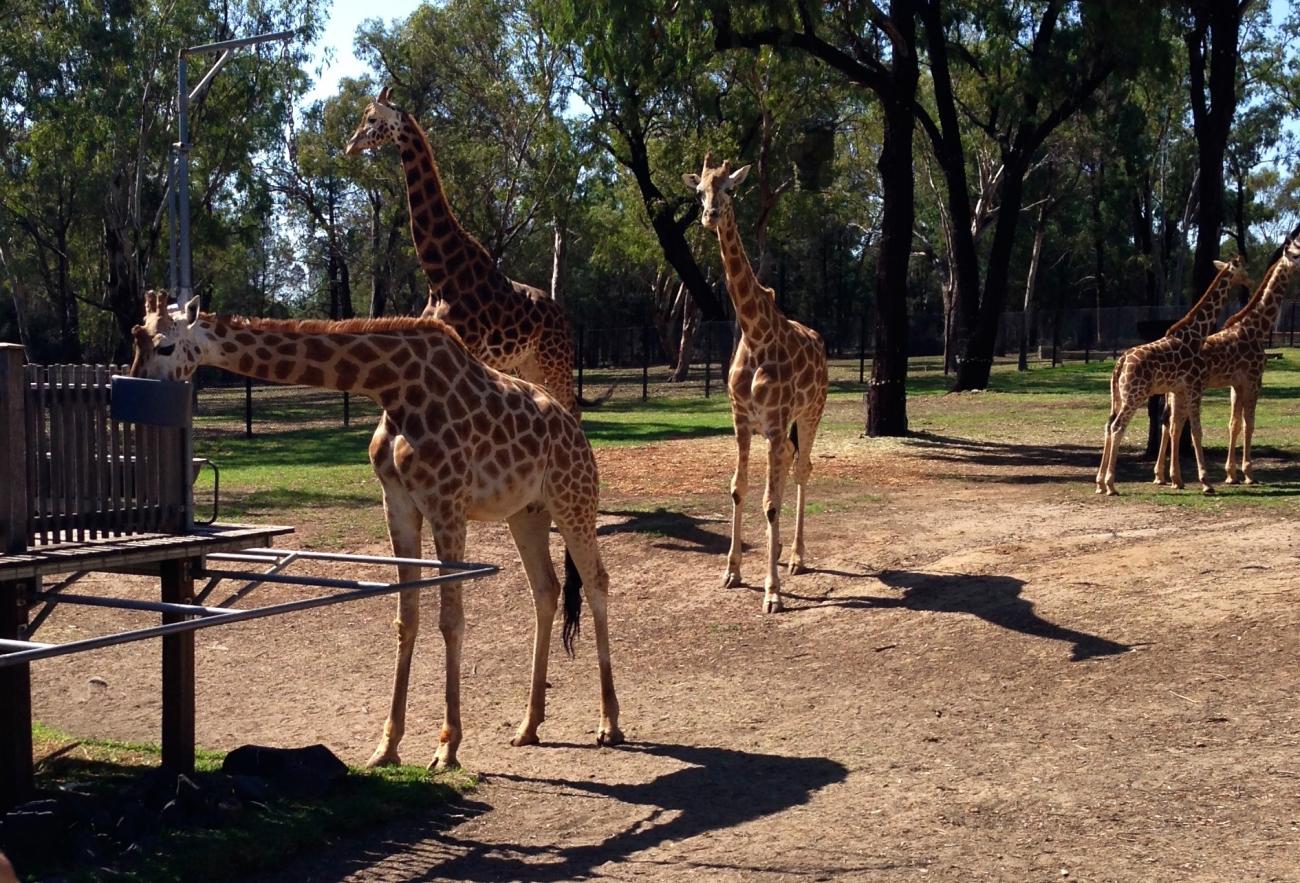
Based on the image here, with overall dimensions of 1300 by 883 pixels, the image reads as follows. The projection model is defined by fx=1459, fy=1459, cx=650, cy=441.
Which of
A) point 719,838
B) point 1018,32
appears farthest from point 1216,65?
point 719,838

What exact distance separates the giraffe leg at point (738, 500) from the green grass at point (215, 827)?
486 centimetres

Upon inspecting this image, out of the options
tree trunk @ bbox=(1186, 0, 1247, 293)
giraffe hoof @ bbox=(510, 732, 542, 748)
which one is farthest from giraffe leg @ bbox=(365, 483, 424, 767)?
tree trunk @ bbox=(1186, 0, 1247, 293)

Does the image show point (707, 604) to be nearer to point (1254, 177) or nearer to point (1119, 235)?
point (1119, 235)

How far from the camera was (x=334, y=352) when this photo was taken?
8344 millimetres

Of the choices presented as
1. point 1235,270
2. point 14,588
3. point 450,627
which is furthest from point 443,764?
point 1235,270

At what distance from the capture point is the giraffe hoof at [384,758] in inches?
335

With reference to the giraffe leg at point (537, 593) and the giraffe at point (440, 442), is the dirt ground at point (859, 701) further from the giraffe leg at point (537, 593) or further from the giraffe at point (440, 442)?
the giraffe at point (440, 442)

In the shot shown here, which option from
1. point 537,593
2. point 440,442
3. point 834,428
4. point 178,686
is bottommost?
point 178,686

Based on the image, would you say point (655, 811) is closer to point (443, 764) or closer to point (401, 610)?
point (443, 764)

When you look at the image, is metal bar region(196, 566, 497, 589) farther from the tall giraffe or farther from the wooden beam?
the tall giraffe

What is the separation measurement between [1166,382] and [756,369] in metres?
5.27

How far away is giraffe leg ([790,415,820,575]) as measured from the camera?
13.2 m

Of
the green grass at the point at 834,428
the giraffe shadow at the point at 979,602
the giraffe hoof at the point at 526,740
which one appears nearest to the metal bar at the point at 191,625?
the giraffe hoof at the point at 526,740

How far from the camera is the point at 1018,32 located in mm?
26297
